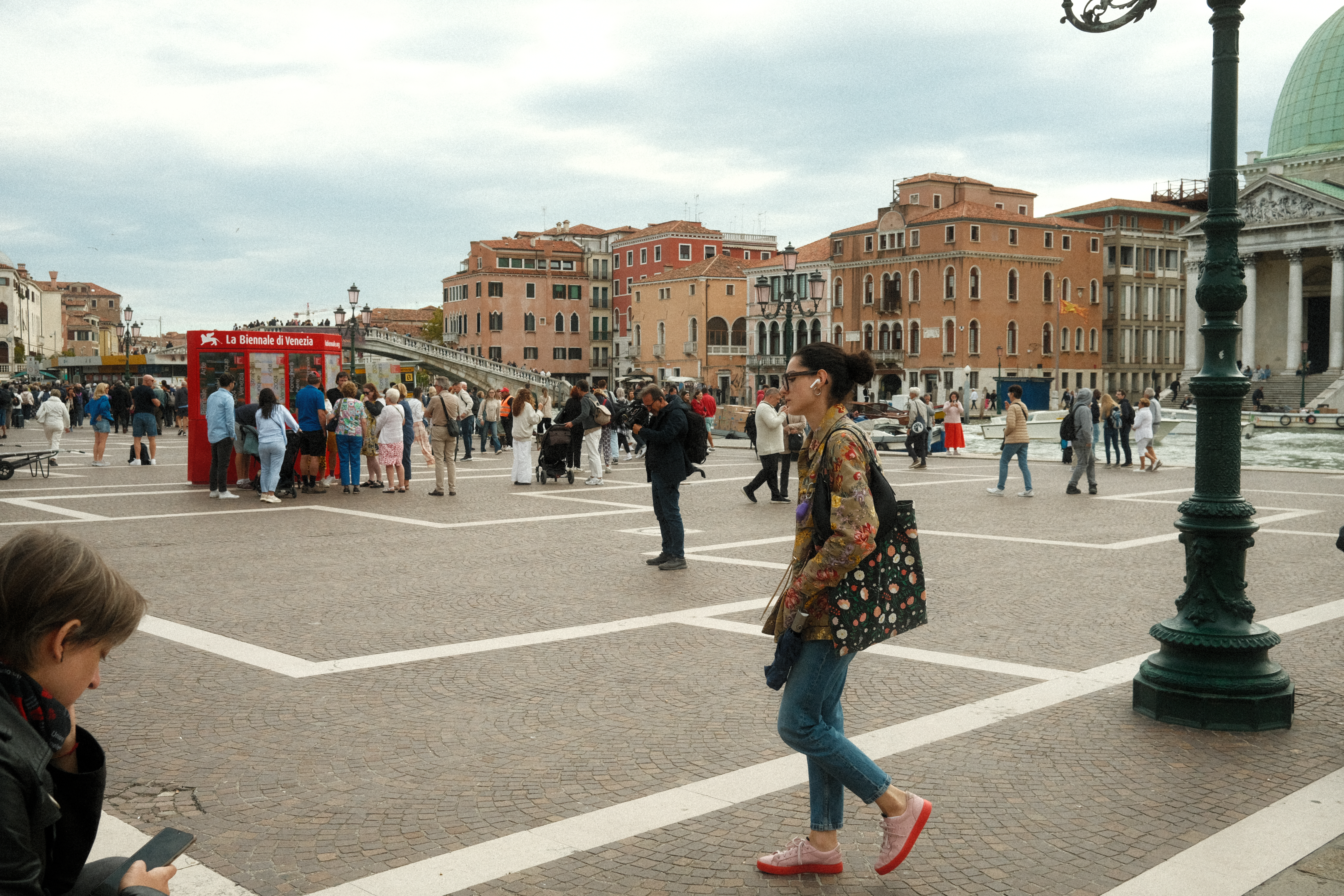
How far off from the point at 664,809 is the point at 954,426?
25674 mm

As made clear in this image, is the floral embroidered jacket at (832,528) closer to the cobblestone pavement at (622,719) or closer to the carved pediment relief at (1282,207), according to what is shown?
the cobblestone pavement at (622,719)

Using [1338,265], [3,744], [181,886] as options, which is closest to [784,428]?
[181,886]

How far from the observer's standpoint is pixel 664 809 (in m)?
4.36

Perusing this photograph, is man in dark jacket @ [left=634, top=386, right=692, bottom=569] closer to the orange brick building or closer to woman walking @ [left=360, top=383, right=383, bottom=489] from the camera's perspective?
woman walking @ [left=360, top=383, right=383, bottom=489]

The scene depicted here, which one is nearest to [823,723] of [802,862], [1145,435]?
[802,862]

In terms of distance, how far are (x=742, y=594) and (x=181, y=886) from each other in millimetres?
5762

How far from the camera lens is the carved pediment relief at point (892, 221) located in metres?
72.9

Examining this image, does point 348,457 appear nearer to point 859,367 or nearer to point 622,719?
point 622,719

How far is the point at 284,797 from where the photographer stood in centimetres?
446

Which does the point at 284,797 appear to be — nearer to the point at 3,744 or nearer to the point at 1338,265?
the point at 3,744

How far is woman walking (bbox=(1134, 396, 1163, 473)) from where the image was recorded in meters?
23.0

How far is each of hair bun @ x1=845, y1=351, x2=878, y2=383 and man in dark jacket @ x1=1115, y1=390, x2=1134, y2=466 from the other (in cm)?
2145

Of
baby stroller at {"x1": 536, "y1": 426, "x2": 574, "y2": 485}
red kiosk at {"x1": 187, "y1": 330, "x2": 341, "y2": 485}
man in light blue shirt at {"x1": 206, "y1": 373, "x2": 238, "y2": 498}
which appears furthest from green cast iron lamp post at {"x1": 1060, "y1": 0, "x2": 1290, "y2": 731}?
red kiosk at {"x1": 187, "y1": 330, "x2": 341, "y2": 485}

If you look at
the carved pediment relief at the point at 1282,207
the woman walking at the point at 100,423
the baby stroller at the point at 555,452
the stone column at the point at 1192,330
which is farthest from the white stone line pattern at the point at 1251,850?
the stone column at the point at 1192,330
